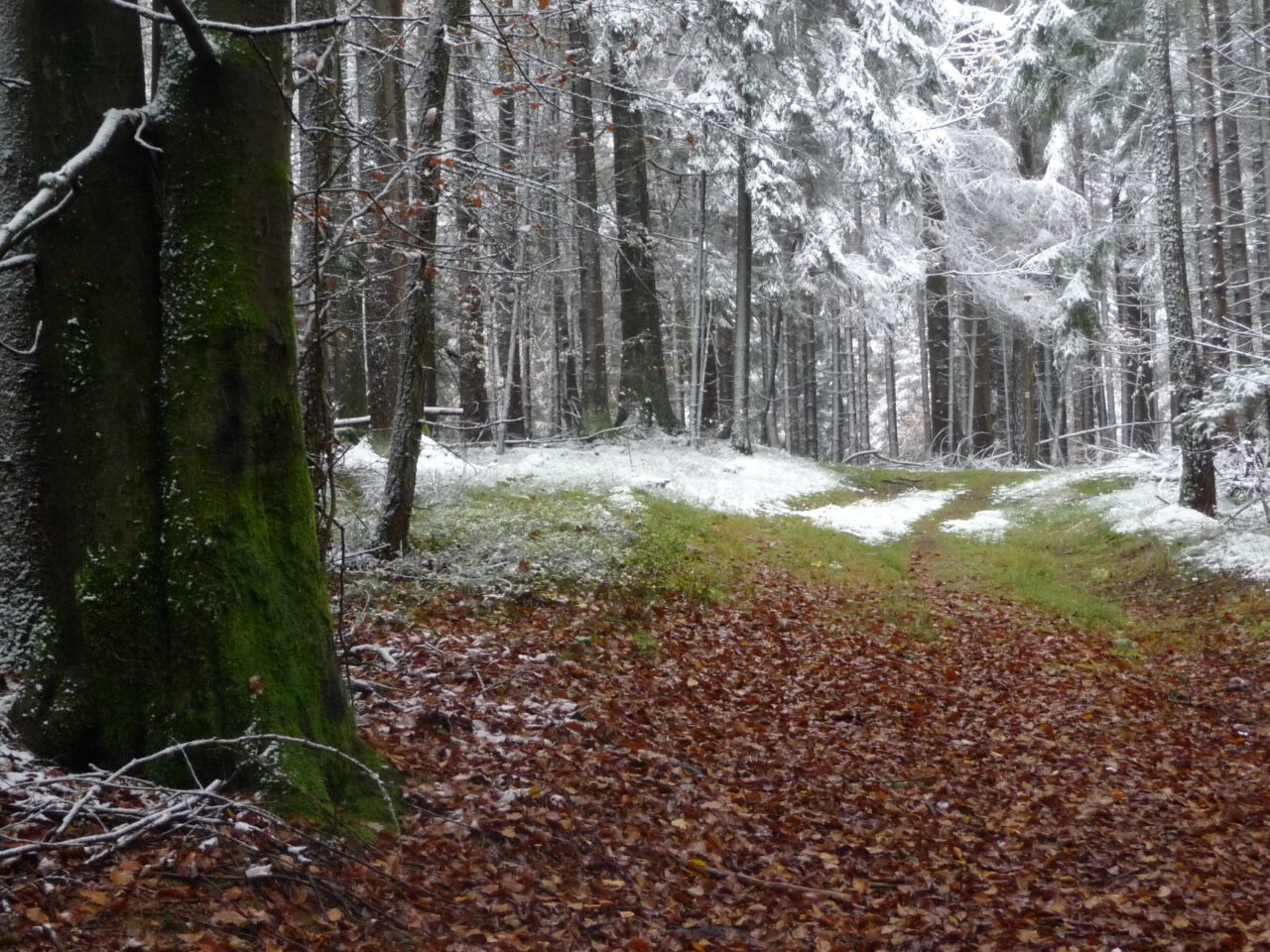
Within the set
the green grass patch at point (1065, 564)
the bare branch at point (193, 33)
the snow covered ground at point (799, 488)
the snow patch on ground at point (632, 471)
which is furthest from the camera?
the snow patch on ground at point (632, 471)

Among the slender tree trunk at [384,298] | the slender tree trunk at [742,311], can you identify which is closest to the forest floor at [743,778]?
the slender tree trunk at [384,298]

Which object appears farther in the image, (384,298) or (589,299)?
(589,299)

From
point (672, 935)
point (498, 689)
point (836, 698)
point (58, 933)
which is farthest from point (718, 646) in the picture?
point (58, 933)

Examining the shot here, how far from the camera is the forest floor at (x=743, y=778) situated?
361 centimetres

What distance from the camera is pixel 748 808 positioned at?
227 inches

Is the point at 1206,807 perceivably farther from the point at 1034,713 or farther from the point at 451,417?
the point at 451,417

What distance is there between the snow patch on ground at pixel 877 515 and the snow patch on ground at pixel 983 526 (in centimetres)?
76

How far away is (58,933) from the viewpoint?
2771 millimetres

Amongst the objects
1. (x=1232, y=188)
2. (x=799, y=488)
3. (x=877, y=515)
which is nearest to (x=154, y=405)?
(x=877, y=515)

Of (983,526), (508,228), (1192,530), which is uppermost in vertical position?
(508,228)

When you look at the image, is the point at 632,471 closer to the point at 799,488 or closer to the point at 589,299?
the point at 799,488

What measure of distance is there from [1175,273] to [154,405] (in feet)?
43.9

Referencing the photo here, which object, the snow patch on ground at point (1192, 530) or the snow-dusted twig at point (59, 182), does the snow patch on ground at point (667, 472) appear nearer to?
the snow patch on ground at point (1192, 530)

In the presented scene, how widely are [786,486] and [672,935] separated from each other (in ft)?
47.0
